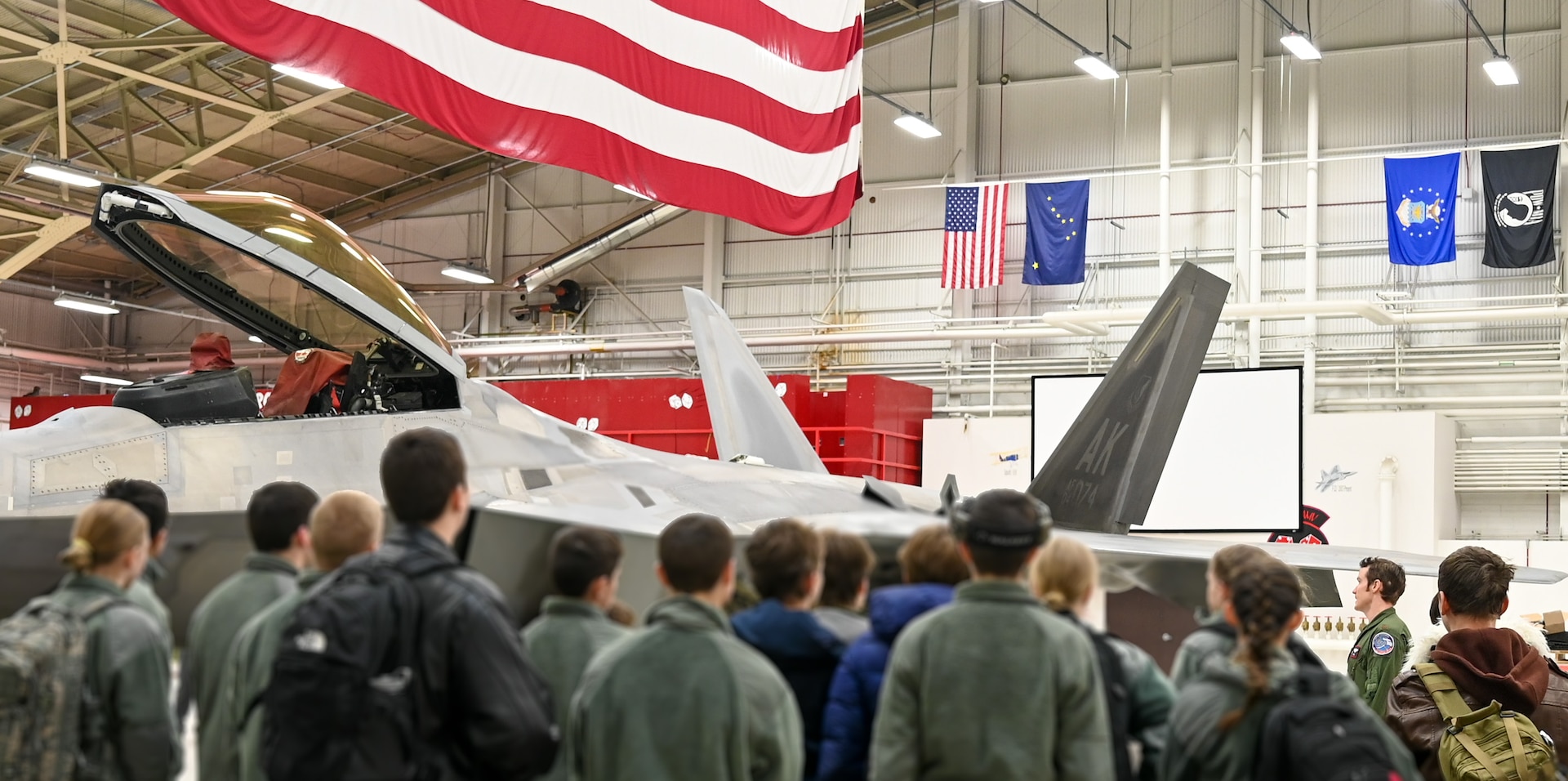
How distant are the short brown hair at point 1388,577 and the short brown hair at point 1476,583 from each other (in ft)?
3.10

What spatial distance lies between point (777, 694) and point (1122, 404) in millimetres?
6512

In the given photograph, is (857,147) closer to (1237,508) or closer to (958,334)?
(1237,508)

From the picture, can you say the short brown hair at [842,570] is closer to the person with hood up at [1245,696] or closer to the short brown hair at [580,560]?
the short brown hair at [580,560]

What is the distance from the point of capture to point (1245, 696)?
3.64 meters

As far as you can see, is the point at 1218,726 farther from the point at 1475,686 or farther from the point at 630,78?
the point at 630,78

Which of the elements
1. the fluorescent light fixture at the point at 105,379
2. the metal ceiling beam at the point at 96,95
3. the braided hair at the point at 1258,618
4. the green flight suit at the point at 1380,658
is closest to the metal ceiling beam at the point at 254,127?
the metal ceiling beam at the point at 96,95

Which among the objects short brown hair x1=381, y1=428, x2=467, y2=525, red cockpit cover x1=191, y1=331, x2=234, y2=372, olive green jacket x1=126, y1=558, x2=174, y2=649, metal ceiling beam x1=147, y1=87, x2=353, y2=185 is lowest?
olive green jacket x1=126, y1=558, x2=174, y2=649

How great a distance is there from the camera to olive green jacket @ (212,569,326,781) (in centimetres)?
368

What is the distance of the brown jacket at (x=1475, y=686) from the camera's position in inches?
245

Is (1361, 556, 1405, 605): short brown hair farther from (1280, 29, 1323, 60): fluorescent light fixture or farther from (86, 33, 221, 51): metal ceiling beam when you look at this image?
(86, 33, 221, 51): metal ceiling beam

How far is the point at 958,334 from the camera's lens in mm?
26094

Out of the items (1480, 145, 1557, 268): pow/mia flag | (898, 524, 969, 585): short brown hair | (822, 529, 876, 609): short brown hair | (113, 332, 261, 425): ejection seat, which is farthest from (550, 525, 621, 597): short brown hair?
(1480, 145, 1557, 268): pow/mia flag

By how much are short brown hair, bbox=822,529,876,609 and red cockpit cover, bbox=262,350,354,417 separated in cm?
405

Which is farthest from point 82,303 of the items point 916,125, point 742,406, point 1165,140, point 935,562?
point 935,562
